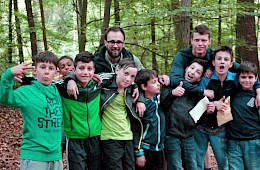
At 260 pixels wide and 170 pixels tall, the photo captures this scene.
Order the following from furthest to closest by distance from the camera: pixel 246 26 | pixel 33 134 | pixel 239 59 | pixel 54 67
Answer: pixel 239 59 → pixel 246 26 → pixel 54 67 → pixel 33 134

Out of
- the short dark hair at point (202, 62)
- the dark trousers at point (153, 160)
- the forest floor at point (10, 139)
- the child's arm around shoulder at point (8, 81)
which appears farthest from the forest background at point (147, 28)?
the child's arm around shoulder at point (8, 81)

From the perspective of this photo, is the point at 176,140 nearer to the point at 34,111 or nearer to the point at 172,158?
the point at 172,158

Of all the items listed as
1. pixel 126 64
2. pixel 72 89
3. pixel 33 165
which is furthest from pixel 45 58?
pixel 33 165

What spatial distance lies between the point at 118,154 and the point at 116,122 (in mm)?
392

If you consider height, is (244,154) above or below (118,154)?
below

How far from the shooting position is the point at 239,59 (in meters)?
10.6

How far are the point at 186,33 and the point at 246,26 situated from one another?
400 centimetres

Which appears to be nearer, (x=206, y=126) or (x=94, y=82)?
(x=94, y=82)

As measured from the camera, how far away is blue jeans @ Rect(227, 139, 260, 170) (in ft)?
13.1

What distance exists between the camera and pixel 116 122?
378 cm

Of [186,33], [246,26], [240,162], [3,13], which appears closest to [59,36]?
[3,13]

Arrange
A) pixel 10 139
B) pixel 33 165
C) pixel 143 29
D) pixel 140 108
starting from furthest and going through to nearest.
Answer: pixel 143 29
pixel 10 139
pixel 140 108
pixel 33 165

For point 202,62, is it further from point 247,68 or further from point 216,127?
point 216,127

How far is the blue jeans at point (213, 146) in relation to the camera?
4098 millimetres
